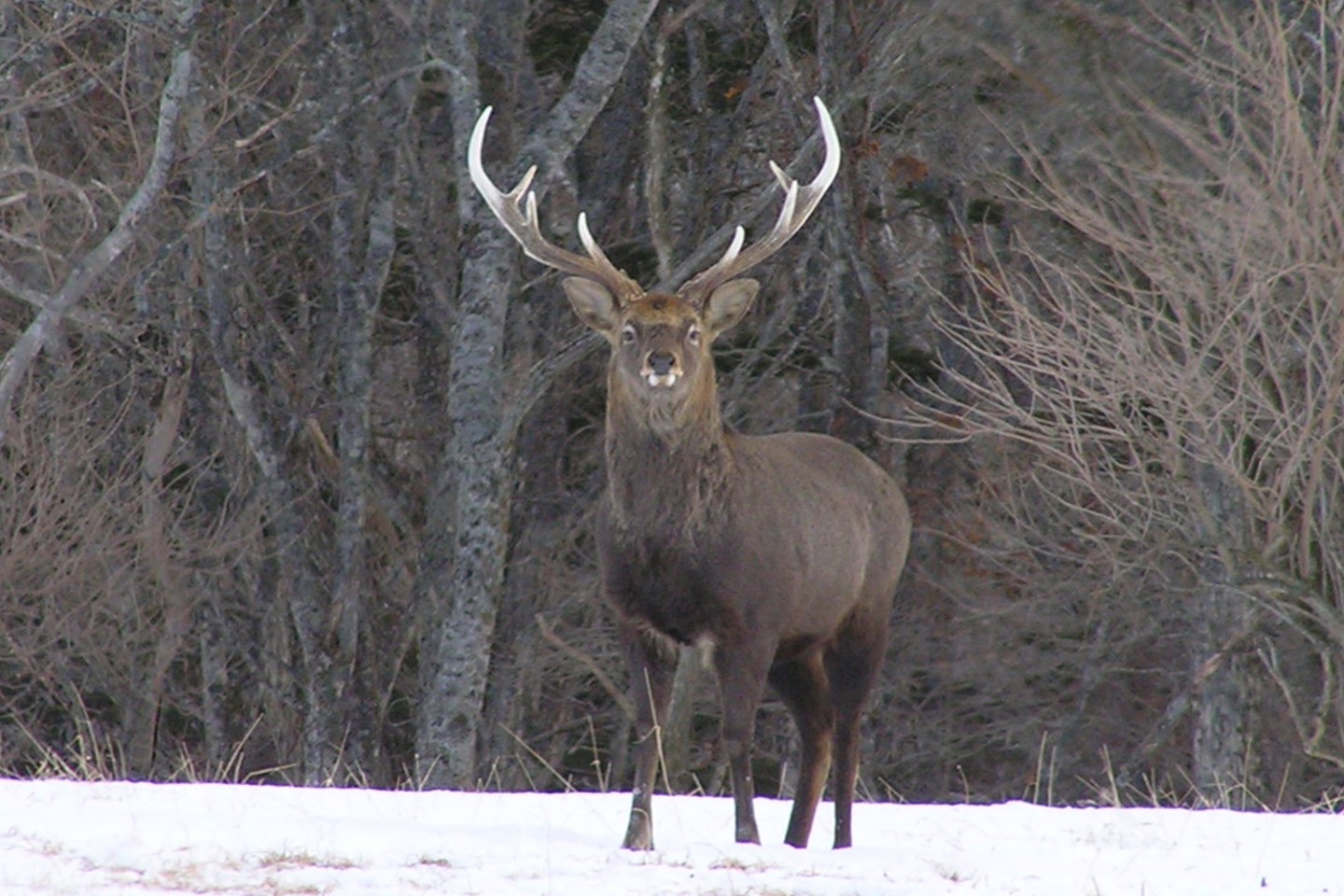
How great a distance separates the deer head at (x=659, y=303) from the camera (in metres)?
9.12

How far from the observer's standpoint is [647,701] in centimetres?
876

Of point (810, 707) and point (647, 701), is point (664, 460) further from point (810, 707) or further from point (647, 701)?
point (810, 707)

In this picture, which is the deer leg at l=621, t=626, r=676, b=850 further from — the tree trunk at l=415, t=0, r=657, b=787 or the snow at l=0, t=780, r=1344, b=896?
the tree trunk at l=415, t=0, r=657, b=787

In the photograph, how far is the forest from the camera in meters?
15.1

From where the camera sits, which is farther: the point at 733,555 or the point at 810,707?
the point at 810,707

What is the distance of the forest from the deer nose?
16.4 ft

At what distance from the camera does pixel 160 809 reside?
8625mm

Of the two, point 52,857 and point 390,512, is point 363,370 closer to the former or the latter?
point 390,512

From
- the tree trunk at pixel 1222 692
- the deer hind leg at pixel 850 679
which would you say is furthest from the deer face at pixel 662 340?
the tree trunk at pixel 1222 692

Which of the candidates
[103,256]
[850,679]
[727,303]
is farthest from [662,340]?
[103,256]

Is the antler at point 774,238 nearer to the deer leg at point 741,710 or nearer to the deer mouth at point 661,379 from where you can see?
the deer mouth at point 661,379

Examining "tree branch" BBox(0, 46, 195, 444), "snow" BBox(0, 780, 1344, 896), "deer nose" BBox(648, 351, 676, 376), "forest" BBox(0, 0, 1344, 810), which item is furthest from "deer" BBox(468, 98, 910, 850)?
"tree branch" BBox(0, 46, 195, 444)

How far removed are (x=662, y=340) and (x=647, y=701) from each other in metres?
1.44

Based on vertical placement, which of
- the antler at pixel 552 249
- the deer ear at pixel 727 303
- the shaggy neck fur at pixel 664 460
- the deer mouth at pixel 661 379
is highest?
the antler at pixel 552 249
